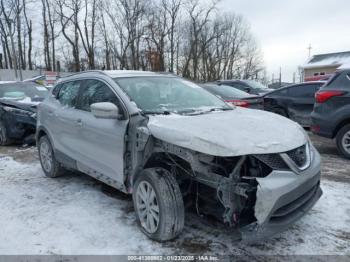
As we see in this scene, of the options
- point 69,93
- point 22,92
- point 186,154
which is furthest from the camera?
point 22,92

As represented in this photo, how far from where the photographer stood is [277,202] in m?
2.60

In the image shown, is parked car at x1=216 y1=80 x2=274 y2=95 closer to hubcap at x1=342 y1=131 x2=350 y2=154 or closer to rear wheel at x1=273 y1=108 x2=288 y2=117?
rear wheel at x1=273 y1=108 x2=288 y2=117

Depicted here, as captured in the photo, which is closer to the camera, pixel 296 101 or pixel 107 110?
pixel 107 110

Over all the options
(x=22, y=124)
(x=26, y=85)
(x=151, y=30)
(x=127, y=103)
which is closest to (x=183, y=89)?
(x=127, y=103)

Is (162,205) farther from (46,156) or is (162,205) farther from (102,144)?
(46,156)

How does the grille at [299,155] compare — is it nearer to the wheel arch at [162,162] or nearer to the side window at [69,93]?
the wheel arch at [162,162]

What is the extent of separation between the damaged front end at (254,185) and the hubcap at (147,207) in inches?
15.3

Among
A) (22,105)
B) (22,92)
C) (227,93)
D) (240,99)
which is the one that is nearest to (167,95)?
(240,99)

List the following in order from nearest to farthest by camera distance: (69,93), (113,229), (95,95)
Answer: (113,229) < (95,95) < (69,93)

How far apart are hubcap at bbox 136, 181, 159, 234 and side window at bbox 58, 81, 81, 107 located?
6.39 ft

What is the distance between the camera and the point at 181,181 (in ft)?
11.0

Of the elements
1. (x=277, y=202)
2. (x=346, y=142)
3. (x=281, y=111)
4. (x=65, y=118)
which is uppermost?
(x=65, y=118)

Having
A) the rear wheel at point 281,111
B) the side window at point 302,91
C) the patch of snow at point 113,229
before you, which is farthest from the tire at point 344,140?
the rear wheel at point 281,111

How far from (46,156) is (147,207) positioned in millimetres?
2904
